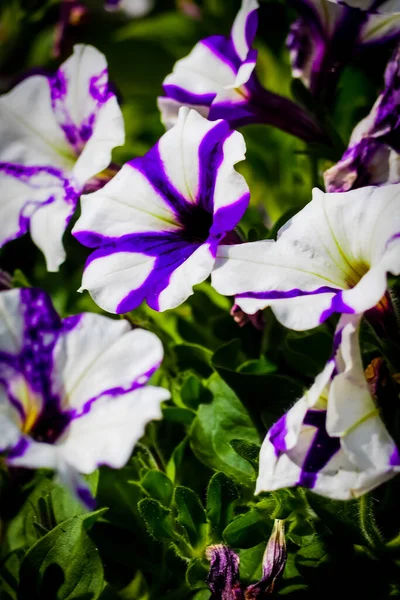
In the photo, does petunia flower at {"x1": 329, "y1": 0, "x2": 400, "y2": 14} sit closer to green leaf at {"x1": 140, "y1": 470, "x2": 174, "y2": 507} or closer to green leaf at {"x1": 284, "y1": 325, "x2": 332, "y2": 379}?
green leaf at {"x1": 284, "y1": 325, "x2": 332, "y2": 379}

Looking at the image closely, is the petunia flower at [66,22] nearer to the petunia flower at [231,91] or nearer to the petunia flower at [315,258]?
the petunia flower at [231,91]

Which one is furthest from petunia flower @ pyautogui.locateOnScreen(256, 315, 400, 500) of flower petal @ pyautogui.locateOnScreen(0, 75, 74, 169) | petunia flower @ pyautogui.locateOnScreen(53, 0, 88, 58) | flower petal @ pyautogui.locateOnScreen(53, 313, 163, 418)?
petunia flower @ pyautogui.locateOnScreen(53, 0, 88, 58)

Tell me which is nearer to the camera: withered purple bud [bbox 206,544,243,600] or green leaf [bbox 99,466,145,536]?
withered purple bud [bbox 206,544,243,600]

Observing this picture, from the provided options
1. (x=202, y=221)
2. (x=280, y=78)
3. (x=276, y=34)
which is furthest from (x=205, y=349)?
(x=276, y=34)

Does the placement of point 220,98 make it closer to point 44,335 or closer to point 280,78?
point 44,335

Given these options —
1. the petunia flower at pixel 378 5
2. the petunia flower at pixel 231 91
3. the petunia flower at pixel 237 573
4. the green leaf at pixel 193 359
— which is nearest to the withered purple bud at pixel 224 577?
the petunia flower at pixel 237 573
